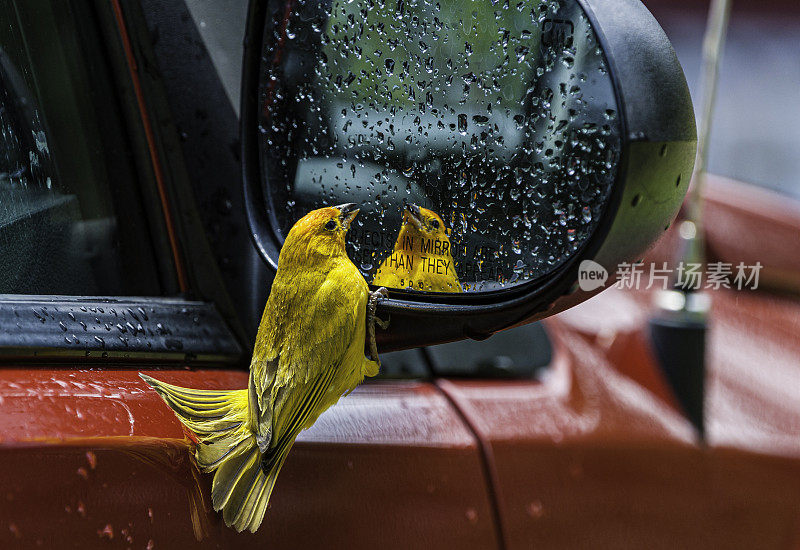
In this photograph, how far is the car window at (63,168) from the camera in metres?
1.17

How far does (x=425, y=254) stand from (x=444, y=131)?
6.4 inches

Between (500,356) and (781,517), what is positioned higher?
(500,356)

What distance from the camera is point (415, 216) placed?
117 centimetres

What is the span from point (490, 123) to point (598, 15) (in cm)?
22

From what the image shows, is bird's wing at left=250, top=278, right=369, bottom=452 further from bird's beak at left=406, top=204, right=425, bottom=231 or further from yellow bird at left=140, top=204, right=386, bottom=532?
bird's beak at left=406, top=204, right=425, bottom=231

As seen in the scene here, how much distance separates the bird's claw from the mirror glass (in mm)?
32

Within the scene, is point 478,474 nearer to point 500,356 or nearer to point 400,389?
point 400,389

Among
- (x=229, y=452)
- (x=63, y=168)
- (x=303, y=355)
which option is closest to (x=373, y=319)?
(x=303, y=355)

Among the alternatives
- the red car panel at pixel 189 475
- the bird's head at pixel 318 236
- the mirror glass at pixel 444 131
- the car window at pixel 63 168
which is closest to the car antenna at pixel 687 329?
the red car panel at pixel 189 475

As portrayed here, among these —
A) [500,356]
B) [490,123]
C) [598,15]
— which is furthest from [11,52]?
[500,356]

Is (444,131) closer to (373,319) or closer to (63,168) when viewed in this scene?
(373,319)

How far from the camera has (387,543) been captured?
55.2 inches

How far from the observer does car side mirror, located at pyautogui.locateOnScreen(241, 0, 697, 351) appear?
0.92 meters

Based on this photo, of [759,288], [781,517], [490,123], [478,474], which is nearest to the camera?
[490,123]
